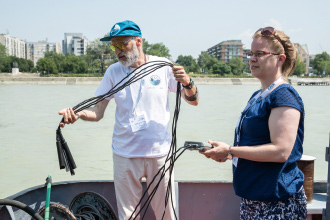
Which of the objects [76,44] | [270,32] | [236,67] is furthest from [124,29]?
[76,44]

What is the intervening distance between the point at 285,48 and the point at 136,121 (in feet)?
3.23

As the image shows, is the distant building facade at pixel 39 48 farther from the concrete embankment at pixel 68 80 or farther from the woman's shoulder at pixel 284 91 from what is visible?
the woman's shoulder at pixel 284 91

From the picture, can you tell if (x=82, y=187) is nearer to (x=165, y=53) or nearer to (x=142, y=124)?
(x=142, y=124)

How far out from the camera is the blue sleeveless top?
1.45 metres

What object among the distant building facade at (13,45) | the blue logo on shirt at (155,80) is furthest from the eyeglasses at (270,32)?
the distant building facade at (13,45)

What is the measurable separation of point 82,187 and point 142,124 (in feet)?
3.28

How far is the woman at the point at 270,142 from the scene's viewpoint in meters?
1.41

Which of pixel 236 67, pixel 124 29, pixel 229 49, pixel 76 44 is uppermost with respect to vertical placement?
pixel 76 44

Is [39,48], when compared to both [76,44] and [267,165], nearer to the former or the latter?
[76,44]

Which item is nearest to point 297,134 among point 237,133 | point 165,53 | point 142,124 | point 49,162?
point 237,133

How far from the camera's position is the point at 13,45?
443 ft

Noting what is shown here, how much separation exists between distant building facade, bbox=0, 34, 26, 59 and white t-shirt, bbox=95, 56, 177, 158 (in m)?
122

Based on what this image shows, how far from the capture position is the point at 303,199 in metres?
1.55

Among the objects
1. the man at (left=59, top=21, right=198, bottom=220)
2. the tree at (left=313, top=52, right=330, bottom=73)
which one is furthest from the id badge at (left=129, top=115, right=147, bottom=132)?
the tree at (left=313, top=52, right=330, bottom=73)
